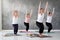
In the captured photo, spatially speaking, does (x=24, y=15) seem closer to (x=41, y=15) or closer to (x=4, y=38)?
(x=41, y=15)

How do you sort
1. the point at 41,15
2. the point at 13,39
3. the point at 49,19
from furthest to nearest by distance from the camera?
the point at 49,19 < the point at 41,15 < the point at 13,39

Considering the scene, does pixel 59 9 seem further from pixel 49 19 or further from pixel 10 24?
pixel 10 24

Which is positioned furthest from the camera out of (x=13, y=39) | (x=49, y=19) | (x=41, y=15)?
(x=49, y=19)

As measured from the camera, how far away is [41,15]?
541 centimetres

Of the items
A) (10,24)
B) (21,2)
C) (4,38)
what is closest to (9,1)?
(21,2)

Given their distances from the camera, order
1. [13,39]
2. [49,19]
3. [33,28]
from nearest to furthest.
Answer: [13,39], [49,19], [33,28]

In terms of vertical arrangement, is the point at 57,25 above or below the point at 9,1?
below

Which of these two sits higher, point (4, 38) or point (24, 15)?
point (24, 15)

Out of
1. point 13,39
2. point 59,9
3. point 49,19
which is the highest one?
point 59,9

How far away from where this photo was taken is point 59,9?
6.61 metres

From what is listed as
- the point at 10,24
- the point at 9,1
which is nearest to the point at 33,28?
the point at 10,24

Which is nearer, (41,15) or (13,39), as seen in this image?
(13,39)

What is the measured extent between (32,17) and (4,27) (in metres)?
1.23

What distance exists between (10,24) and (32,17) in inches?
37.8
